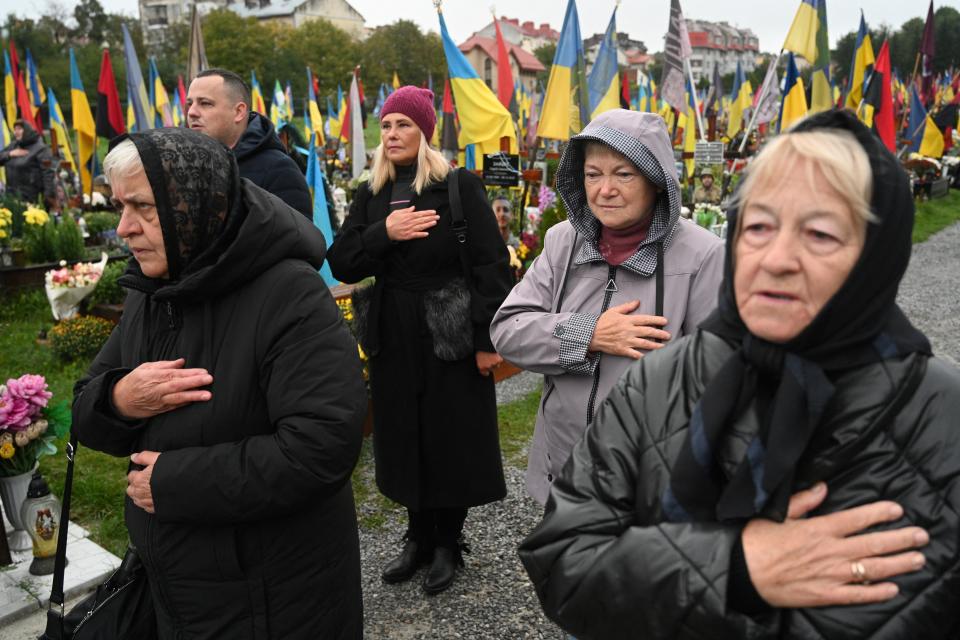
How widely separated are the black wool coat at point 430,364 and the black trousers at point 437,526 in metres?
0.11

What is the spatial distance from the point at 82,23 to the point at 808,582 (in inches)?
3215

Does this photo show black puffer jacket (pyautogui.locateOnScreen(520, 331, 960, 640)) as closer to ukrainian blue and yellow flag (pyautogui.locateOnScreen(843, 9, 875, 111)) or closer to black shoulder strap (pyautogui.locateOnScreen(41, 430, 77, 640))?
black shoulder strap (pyautogui.locateOnScreen(41, 430, 77, 640))

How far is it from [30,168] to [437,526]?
466 inches

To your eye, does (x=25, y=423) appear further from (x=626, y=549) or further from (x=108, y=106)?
(x=108, y=106)

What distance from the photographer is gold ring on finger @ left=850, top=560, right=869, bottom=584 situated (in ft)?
3.48

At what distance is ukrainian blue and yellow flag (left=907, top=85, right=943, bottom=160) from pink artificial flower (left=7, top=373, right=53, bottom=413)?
57.3 ft

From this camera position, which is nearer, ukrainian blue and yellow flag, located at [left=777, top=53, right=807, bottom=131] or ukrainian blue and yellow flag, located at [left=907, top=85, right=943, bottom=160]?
ukrainian blue and yellow flag, located at [left=777, top=53, right=807, bottom=131]

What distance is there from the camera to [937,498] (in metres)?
1.07

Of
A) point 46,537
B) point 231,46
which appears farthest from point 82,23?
point 46,537

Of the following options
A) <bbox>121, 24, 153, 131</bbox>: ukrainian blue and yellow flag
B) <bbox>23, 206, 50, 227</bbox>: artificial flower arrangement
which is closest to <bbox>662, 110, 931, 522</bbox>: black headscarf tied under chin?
<bbox>121, 24, 153, 131</bbox>: ukrainian blue and yellow flag

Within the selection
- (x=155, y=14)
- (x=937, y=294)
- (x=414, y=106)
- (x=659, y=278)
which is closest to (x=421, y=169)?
(x=414, y=106)

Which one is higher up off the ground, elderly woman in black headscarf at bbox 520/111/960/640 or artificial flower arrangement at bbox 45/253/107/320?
elderly woman in black headscarf at bbox 520/111/960/640

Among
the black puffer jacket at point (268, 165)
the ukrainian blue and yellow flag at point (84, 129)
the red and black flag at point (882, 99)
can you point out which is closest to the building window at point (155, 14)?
the ukrainian blue and yellow flag at point (84, 129)

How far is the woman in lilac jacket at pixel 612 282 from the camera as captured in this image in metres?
2.14
